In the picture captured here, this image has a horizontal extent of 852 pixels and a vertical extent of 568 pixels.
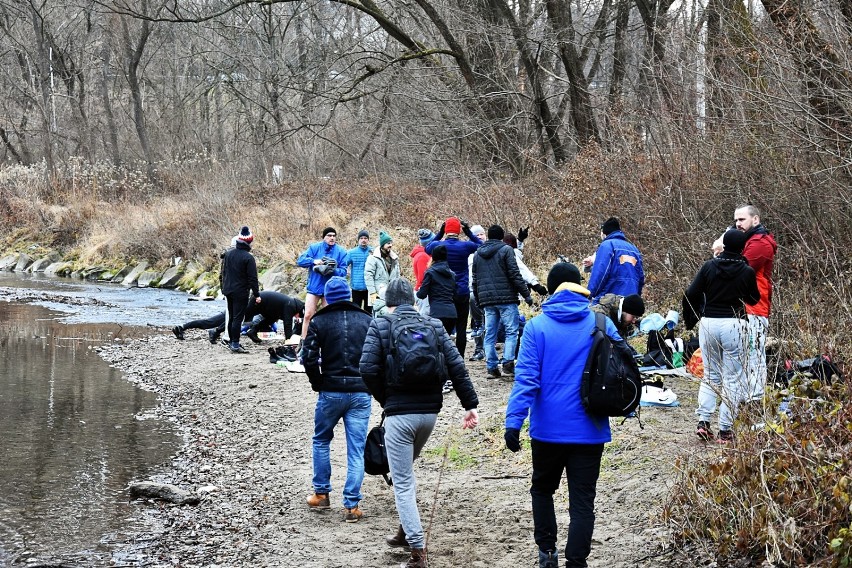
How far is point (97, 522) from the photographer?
8.05 m

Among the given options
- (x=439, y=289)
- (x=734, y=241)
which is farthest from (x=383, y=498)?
(x=439, y=289)

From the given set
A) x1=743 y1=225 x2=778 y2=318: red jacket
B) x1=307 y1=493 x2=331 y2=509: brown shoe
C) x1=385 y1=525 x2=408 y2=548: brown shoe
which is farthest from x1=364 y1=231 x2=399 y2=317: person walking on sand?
x1=385 y1=525 x2=408 y2=548: brown shoe

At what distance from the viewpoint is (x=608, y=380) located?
A: 5.55 m

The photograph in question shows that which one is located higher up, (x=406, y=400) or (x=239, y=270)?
(x=239, y=270)

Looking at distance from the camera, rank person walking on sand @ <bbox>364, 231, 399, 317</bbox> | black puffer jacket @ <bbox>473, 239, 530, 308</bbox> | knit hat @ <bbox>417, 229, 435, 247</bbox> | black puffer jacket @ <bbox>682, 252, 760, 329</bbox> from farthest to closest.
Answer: person walking on sand @ <bbox>364, 231, 399, 317</bbox> → knit hat @ <bbox>417, 229, 435, 247</bbox> → black puffer jacket @ <bbox>473, 239, 530, 308</bbox> → black puffer jacket @ <bbox>682, 252, 760, 329</bbox>

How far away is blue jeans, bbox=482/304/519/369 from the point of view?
1226cm

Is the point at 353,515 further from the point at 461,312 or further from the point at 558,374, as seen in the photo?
the point at 461,312

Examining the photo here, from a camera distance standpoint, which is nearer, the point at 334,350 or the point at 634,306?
the point at 334,350

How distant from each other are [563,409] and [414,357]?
1.20 meters

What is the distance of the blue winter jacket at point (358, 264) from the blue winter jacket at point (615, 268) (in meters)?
5.93

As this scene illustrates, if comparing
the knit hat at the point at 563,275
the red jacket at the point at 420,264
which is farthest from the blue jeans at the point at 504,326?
the knit hat at the point at 563,275

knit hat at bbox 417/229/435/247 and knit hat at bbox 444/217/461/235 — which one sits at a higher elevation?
knit hat at bbox 444/217/461/235

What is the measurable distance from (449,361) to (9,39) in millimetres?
45870

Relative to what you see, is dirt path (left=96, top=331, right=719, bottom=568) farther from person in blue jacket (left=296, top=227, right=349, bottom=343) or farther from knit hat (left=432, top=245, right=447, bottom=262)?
person in blue jacket (left=296, top=227, right=349, bottom=343)
